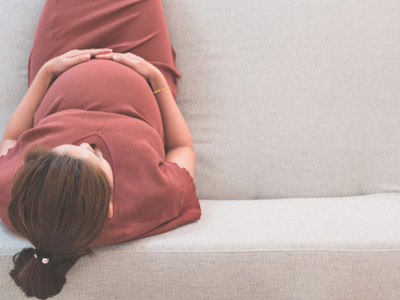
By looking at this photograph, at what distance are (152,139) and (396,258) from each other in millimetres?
738

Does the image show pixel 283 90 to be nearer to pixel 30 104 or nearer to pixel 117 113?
pixel 117 113

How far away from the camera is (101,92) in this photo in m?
1.06

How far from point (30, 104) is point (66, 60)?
0.20 meters

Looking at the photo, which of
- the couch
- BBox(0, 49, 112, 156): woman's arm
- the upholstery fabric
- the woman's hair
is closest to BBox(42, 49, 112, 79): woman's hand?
BBox(0, 49, 112, 156): woman's arm

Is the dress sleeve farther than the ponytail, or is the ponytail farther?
the dress sleeve

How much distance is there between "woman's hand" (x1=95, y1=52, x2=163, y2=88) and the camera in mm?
1180

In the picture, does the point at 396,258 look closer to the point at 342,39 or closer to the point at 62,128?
the point at 342,39

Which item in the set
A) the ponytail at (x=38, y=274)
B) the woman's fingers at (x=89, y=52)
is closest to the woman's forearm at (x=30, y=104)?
the woman's fingers at (x=89, y=52)

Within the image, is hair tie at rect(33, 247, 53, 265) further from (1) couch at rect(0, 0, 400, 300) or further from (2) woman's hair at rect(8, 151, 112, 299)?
(1) couch at rect(0, 0, 400, 300)

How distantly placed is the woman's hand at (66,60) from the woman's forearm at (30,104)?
0.02m

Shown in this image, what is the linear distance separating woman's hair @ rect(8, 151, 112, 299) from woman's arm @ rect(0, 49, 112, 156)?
1.37 ft

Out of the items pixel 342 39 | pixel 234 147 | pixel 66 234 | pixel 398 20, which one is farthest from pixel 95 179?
pixel 398 20

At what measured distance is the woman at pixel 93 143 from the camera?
74 centimetres

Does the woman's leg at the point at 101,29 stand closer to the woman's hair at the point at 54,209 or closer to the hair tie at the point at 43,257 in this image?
the woman's hair at the point at 54,209
